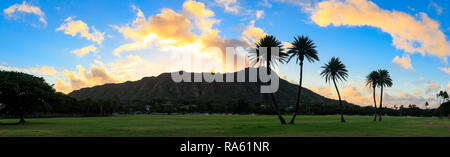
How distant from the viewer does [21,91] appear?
61.2m

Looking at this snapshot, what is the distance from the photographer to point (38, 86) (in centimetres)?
6394

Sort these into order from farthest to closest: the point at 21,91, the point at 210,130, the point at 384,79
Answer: the point at 384,79 → the point at 21,91 → the point at 210,130

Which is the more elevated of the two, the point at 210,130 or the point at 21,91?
the point at 21,91

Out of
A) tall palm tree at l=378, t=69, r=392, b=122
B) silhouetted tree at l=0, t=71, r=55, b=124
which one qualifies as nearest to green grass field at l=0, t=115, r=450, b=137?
silhouetted tree at l=0, t=71, r=55, b=124

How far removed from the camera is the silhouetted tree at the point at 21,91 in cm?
5808

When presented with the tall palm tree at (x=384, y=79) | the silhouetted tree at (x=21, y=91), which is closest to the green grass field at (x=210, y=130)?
the silhouetted tree at (x=21, y=91)

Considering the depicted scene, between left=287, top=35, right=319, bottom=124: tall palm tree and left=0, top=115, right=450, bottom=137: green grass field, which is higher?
left=287, top=35, right=319, bottom=124: tall palm tree

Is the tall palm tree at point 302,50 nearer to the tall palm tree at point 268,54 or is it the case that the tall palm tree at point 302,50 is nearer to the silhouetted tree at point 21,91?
the tall palm tree at point 268,54

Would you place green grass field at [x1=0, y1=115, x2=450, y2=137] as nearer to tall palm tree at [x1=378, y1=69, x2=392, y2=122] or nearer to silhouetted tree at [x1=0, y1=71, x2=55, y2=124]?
silhouetted tree at [x1=0, y1=71, x2=55, y2=124]

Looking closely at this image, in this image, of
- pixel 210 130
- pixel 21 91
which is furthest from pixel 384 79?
pixel 21 91

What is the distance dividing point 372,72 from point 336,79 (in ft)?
68.1

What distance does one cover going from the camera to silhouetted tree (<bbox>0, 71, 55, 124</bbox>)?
191 ft

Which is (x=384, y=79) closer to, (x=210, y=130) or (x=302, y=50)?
(x=302, y=50)
